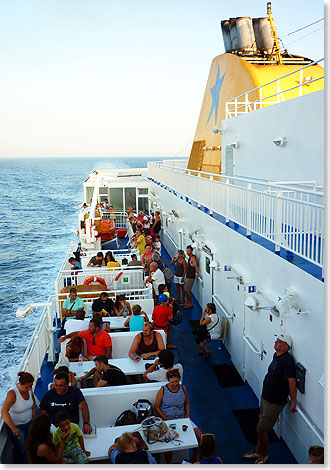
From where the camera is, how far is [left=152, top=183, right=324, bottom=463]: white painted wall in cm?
445

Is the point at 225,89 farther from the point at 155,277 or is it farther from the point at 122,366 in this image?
the point at 122,366

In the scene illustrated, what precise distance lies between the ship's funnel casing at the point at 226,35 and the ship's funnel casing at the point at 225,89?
39.9 inches

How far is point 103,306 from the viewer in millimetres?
8070

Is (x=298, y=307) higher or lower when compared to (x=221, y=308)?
higher

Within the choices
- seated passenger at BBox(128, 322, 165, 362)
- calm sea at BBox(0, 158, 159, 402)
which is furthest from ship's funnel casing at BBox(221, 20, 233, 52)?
seated passenger at BBox(128, 322, 165, 362)

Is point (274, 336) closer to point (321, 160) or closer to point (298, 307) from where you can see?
point (298, 307)

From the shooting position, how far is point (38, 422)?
3.86 m

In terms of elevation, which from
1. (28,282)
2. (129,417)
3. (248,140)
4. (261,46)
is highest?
(261,46)

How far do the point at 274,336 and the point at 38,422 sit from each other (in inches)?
122

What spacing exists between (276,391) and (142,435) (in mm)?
1581

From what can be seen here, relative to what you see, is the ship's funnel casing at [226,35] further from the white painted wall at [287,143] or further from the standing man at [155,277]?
the standing man at [155,277]

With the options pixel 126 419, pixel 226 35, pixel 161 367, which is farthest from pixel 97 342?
pixel 226 35

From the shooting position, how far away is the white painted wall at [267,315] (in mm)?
4449

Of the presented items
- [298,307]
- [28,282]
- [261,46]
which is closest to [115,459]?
[298,307]
